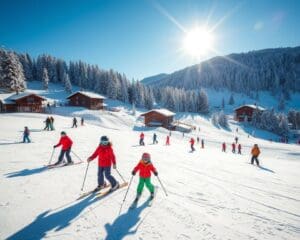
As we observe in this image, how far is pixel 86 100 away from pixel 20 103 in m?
16.8

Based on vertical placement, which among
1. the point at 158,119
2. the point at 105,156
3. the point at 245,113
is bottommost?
the point at 105,156

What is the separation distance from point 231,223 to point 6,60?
58098 millimetres

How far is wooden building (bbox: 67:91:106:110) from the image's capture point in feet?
183

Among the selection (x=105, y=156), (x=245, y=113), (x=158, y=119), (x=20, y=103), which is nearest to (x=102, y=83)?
(x=20, y=103)

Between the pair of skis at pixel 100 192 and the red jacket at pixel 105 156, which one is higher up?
the red jacket at pixel 105 156

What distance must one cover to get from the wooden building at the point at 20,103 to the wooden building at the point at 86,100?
11592 millimetres

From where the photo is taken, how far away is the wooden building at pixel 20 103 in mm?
43809

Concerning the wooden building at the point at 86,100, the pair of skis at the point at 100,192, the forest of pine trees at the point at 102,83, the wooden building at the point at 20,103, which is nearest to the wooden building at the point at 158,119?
the wooden building at the point at 86,100

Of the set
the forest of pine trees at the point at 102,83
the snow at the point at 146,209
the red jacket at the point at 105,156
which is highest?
the forest of pine trees at the point at 102,83

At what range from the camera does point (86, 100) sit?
56438 millimetres

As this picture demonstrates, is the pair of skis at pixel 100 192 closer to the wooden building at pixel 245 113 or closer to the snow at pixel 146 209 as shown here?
the snow at pixel 146 209

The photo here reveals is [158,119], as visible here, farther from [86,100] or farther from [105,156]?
[105,156]

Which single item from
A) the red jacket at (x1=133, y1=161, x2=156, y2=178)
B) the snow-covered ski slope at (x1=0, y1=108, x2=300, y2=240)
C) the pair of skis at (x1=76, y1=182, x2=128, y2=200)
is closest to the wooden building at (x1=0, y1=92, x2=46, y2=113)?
the snow-covered ski slope at (x1=0, y1=108, x2=300, y2=240)

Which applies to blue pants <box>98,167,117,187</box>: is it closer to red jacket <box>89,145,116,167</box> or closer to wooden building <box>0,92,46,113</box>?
red jacket <box>89,145,116,167</box>
